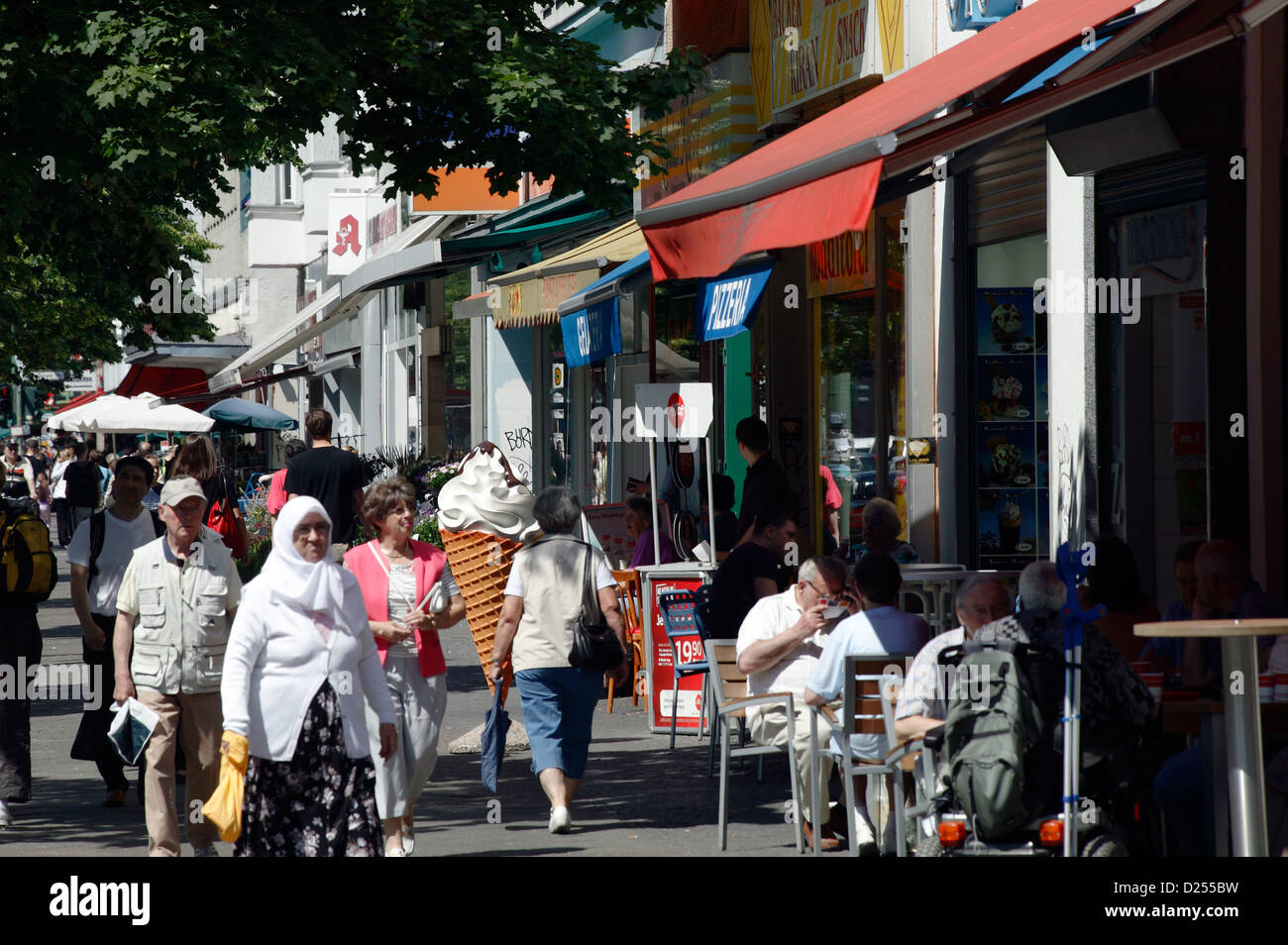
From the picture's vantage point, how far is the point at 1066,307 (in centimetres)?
1088

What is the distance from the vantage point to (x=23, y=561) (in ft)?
30.1

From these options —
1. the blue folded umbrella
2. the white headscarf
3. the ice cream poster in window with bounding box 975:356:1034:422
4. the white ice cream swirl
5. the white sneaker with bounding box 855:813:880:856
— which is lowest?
→ the white sneaker with bounding box 855:813:880:856

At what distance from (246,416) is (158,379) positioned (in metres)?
11.8

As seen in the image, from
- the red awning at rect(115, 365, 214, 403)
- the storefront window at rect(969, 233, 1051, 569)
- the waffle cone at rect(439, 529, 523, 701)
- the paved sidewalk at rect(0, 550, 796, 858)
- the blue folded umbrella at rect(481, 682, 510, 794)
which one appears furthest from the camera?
the red awning at rect(115, 365, 214, 403)

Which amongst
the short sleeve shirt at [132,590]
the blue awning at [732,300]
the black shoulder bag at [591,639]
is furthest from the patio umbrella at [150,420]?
the short sleeve shirt at [132,590]

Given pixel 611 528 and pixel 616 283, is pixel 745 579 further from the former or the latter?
pixel 611 528

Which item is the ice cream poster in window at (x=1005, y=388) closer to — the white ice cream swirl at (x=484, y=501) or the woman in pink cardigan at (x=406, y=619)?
the white ice cream swirl at (x=484, y=501)

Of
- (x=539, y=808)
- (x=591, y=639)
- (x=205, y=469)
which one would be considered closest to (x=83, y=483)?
(x=205, y=469)

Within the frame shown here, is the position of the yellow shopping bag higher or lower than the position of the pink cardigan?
lower

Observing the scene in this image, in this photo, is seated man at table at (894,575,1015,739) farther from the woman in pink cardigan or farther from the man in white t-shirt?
the man in white t-shirt

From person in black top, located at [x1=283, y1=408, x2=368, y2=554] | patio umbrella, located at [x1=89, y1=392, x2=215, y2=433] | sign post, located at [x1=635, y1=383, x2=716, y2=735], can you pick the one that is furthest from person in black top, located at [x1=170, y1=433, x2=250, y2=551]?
patio umbrella, located at [x1=89, y1=392, x2=215, y2=433]

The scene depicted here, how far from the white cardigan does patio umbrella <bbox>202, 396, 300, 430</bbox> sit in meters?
28.6

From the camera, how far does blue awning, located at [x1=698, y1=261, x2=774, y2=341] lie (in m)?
10.7

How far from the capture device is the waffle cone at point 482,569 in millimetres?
10656
